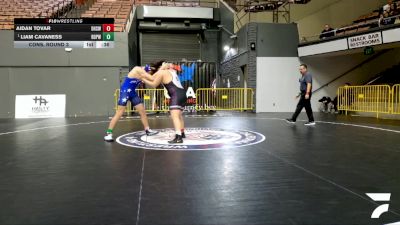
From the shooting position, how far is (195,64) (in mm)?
18047

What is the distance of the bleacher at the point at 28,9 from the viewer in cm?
1702

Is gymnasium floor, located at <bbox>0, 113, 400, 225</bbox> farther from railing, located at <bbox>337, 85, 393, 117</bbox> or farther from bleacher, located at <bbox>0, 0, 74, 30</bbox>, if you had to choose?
bleacher, located at <bbox>0, 0, 74, 30</bbox>

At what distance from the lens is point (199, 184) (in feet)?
11.8

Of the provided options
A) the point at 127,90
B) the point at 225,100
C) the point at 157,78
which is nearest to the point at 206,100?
the point at 225,100

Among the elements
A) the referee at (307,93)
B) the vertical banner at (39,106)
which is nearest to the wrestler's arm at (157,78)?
the referee at (307,93)

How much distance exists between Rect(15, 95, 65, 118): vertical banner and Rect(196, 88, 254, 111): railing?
20.5 feet

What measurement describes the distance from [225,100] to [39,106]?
340 inches

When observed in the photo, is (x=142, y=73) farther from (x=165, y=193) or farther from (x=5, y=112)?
(x=5, y=112)

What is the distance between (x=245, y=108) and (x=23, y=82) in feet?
33.9

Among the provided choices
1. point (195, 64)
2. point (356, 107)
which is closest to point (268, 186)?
point (356, 107)
